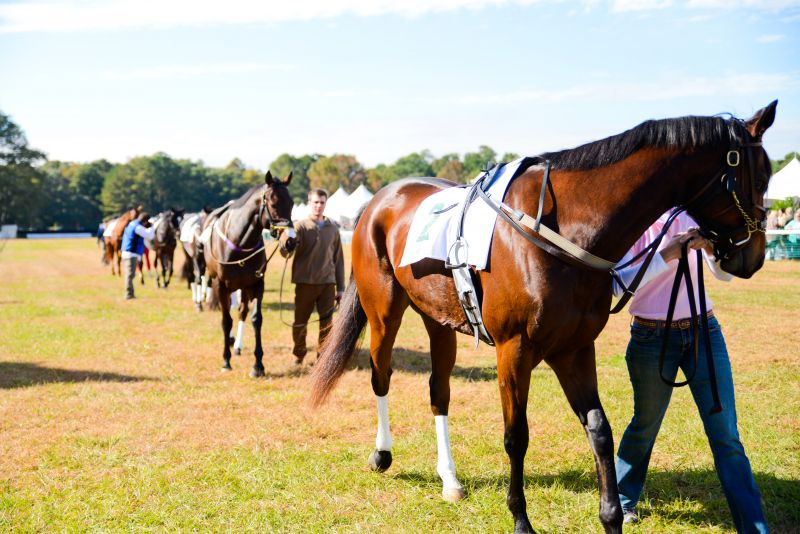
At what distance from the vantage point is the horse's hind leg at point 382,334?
477 centimetres

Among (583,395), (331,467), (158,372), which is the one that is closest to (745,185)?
(583,395)

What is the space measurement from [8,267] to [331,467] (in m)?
29.0

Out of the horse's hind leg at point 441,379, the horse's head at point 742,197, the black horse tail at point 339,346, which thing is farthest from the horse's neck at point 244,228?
the horse's head at point 742,197

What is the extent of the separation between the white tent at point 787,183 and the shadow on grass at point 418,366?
1632 cm

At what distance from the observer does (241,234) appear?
335 inches

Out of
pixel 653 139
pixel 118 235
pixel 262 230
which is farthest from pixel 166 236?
pixel 653 139

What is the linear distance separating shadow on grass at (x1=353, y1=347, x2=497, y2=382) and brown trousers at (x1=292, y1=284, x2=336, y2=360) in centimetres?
65

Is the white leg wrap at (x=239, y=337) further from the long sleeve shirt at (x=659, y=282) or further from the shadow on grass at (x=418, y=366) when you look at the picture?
the long sleeve shirt at (x=659, y=282)

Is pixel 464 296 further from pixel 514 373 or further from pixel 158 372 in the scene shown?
pixel 158 372

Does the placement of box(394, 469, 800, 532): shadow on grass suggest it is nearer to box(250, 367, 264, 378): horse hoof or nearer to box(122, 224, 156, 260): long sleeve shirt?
box(250, 367, 264, 378): horse hoof

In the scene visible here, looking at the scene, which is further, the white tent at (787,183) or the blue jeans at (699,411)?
the white tent at (787,183)

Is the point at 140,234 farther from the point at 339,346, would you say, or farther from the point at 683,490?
the point at 683,490

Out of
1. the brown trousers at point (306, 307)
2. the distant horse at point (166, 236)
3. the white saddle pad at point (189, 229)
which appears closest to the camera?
the brown trousers at point (306, 307)

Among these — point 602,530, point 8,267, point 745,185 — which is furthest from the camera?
point 8,267
